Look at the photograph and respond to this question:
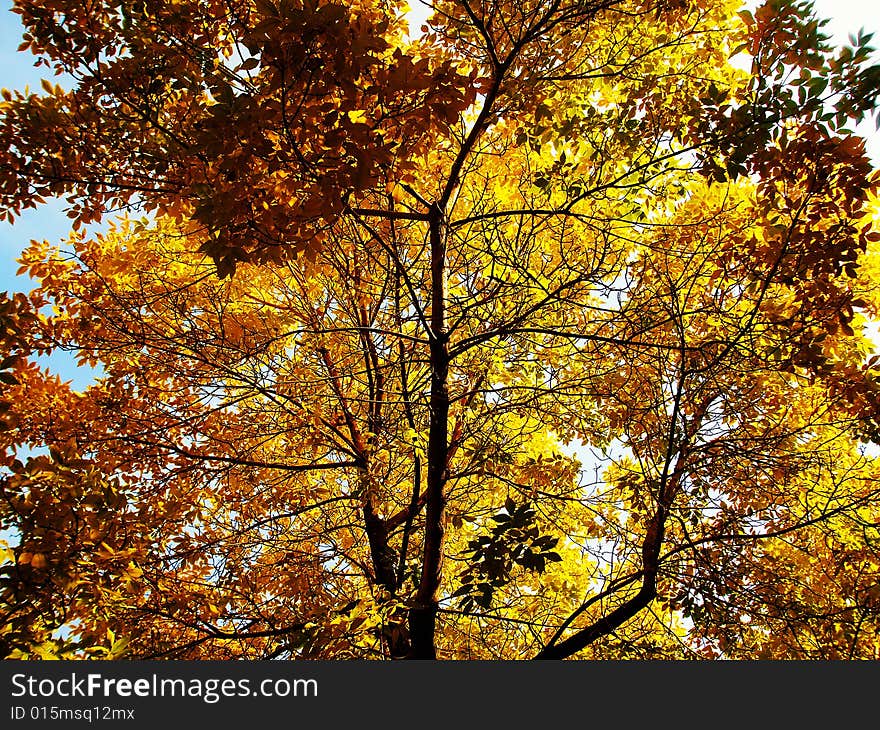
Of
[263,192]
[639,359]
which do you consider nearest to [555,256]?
[639,359]

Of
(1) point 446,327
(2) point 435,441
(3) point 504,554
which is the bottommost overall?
(3) point 504,554

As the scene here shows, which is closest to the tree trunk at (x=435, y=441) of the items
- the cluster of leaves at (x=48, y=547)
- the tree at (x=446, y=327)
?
the tree at (x=446, y=327)

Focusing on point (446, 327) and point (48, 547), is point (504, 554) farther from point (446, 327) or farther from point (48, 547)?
point (48, 547)

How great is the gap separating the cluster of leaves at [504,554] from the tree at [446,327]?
0.02 m

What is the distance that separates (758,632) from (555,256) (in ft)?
10.1

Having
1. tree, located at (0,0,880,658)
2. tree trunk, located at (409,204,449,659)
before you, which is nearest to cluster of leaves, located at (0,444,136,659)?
tree, located at (0,0,880,658)

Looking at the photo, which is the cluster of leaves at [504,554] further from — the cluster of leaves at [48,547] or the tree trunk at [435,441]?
the cluster of leaves at [48,547]

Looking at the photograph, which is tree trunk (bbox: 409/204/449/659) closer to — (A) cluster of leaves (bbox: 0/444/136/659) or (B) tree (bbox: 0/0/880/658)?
(B) tree (bbox: 0/0/880/658)

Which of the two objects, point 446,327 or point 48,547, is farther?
point 446,327

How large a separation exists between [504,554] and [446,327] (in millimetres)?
A: 1354

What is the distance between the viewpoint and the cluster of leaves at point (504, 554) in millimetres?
3318

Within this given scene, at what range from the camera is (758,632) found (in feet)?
14.1

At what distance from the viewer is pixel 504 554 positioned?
3.41 m

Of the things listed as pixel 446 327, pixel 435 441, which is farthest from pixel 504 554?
pixel 446 327
